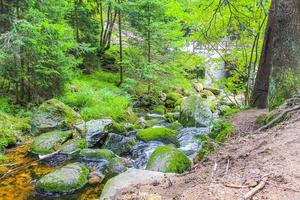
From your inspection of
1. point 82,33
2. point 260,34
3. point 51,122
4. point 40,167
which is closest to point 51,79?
point 51,122

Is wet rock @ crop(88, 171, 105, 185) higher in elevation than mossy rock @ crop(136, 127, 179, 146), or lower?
lower

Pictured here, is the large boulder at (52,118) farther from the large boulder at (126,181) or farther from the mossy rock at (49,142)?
the large boulder at (126,181)

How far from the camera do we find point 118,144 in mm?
8070

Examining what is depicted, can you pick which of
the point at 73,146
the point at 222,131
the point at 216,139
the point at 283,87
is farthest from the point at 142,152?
the point at 283,87

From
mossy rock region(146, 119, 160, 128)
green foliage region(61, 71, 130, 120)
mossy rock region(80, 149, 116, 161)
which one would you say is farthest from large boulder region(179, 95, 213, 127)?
mossy rock region(80, 149, 116, 161)

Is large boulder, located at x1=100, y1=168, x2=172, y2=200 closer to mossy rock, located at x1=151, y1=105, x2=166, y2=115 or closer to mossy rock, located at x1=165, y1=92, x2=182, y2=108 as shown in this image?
mossy rock, located at x1=151, y1=105, x2=166, y2=115

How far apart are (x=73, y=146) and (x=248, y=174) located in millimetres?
5753

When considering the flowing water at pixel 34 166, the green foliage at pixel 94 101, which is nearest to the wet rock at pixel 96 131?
the flowing water at pixel 34 166

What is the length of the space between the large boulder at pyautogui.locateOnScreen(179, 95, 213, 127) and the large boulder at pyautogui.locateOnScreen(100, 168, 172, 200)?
5.96 m

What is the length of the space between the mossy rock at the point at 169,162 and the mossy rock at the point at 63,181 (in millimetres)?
1372

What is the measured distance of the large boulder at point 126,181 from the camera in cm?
396

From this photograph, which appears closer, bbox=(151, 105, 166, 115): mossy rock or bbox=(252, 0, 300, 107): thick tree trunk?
bbox=(252, 0, 300, 107): thick tree trunk

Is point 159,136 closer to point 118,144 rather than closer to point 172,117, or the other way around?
point 118,144

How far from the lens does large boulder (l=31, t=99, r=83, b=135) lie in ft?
28.7
